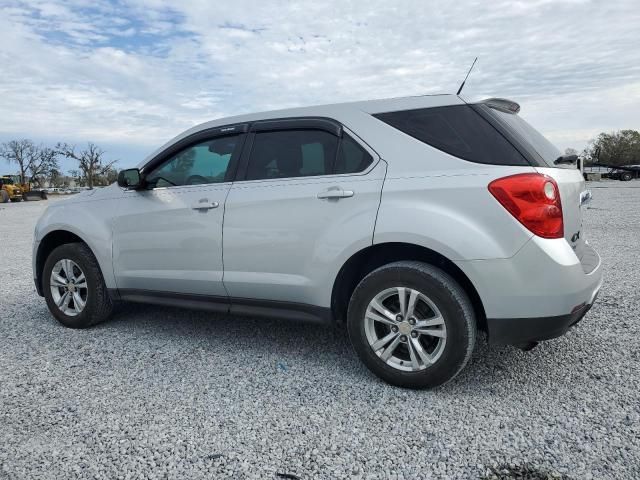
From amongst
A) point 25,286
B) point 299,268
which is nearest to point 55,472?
point 299,268

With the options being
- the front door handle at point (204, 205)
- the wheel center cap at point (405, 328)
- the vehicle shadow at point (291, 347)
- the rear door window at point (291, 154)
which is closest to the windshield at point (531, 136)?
the rear door window at point (291, 154)

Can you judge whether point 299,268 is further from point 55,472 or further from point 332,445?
point 55,472

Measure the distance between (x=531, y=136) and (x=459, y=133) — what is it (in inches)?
19.9

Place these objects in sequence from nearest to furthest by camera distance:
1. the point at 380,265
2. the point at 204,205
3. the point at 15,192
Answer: the point at 380,265
the point at 204,205
the point at 15,192

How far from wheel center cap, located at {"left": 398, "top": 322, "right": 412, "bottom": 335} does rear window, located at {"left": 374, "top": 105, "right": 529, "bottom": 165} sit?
1.03 m

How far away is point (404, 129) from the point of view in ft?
10.7

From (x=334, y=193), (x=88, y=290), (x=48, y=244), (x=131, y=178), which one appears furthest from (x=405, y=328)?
(x=48, y=244)

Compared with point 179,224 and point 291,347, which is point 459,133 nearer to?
point 291,347

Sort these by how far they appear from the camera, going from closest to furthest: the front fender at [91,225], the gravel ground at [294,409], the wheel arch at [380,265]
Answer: the gravel ground at [294,409] < the wheel arch at [380,265] < the front fender at [91,225]

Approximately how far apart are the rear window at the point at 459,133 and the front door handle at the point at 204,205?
4.43 ft

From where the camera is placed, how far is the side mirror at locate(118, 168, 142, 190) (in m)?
4.12

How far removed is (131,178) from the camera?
4125 millimetres

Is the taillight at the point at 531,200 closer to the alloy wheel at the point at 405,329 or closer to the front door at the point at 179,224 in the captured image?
the alloy wheel at the point at 405,329

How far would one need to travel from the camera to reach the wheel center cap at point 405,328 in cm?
307
